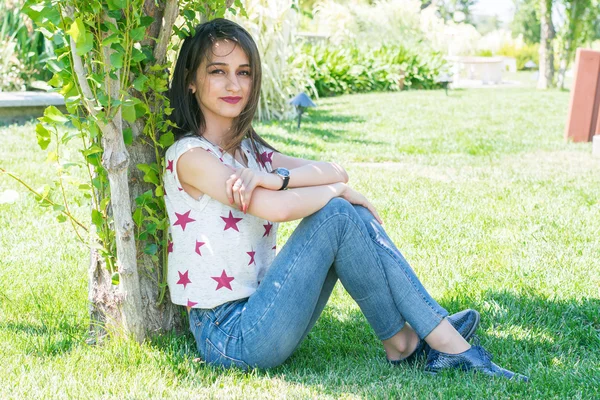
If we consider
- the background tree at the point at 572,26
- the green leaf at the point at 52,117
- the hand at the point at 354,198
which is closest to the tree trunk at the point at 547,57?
the background tree at the point at 572,26

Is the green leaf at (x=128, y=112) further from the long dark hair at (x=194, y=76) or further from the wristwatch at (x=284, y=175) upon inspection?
the wristwatch at (x=284, y=175)

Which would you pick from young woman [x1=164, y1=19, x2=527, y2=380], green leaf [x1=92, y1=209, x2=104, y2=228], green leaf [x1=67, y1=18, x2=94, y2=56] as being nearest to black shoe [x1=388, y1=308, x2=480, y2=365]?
young woman [x1=164, y1=19, x2=527, y2=380]

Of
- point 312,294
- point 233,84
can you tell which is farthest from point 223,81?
point 312,294

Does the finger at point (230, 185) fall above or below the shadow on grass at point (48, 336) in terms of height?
above

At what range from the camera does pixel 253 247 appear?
7.53 ft

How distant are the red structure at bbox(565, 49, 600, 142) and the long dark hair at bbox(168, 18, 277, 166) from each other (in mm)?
6318

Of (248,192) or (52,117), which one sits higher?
(52,117)

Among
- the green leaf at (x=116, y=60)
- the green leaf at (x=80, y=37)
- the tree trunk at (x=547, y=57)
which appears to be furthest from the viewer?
the tree trunk at (x=547, y=57)

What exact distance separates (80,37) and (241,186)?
625mm

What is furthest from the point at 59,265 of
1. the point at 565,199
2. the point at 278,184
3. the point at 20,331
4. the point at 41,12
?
the point at 565,199

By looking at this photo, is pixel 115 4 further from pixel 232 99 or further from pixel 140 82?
pixel 232 99

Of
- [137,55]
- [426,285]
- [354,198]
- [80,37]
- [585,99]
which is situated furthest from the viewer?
[585,99]

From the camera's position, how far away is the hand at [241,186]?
2.12 meters

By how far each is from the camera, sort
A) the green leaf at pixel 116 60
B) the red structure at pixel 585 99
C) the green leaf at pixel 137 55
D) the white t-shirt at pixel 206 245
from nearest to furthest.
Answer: the green leaf at pixel 116 60 < the green leaf at pixel 137 55 < the white t-shirt at pixel 206 245 < the red structure at pixel 585 99
